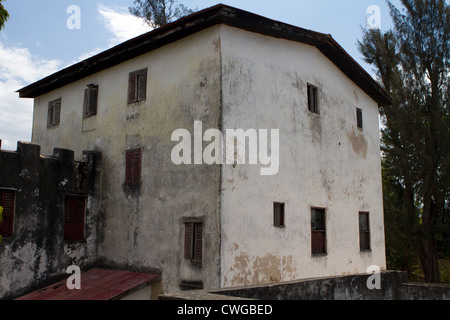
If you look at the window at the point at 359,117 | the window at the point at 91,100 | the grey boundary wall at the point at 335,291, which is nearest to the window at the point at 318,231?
the grey boundary wall at the point at 335,291

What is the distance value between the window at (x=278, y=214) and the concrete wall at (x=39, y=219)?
5.22 m

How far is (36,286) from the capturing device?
38.2ft

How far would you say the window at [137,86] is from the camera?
40.5 ft

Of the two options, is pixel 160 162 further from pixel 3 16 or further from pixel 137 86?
pixel 3 16

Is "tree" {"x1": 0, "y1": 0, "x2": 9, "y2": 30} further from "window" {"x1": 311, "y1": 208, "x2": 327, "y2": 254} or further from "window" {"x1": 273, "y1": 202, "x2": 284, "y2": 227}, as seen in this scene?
"window" {"x1": 311, "y1": 208, "x2": 327, "y2": 254}

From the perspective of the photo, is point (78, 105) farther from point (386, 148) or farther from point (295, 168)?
point (386, 148)

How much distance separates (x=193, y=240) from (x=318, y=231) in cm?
382

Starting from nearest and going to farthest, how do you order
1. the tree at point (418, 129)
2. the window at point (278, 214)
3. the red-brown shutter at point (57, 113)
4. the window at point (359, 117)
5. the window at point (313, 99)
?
the window at point (278, 214) → the window at point (313, 99) → the window at point (359, 117) → the red-brown shutter at point (57, 113) → the tree at point (418, 129)

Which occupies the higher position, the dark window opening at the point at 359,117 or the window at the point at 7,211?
the dark window opening at the point at 359,117

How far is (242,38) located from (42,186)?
6.35 m

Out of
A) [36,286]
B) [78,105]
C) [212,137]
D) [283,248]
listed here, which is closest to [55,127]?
[78,105]

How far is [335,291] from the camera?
8.79m

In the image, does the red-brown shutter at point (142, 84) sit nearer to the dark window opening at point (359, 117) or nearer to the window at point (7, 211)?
the window at point (7, 211)
